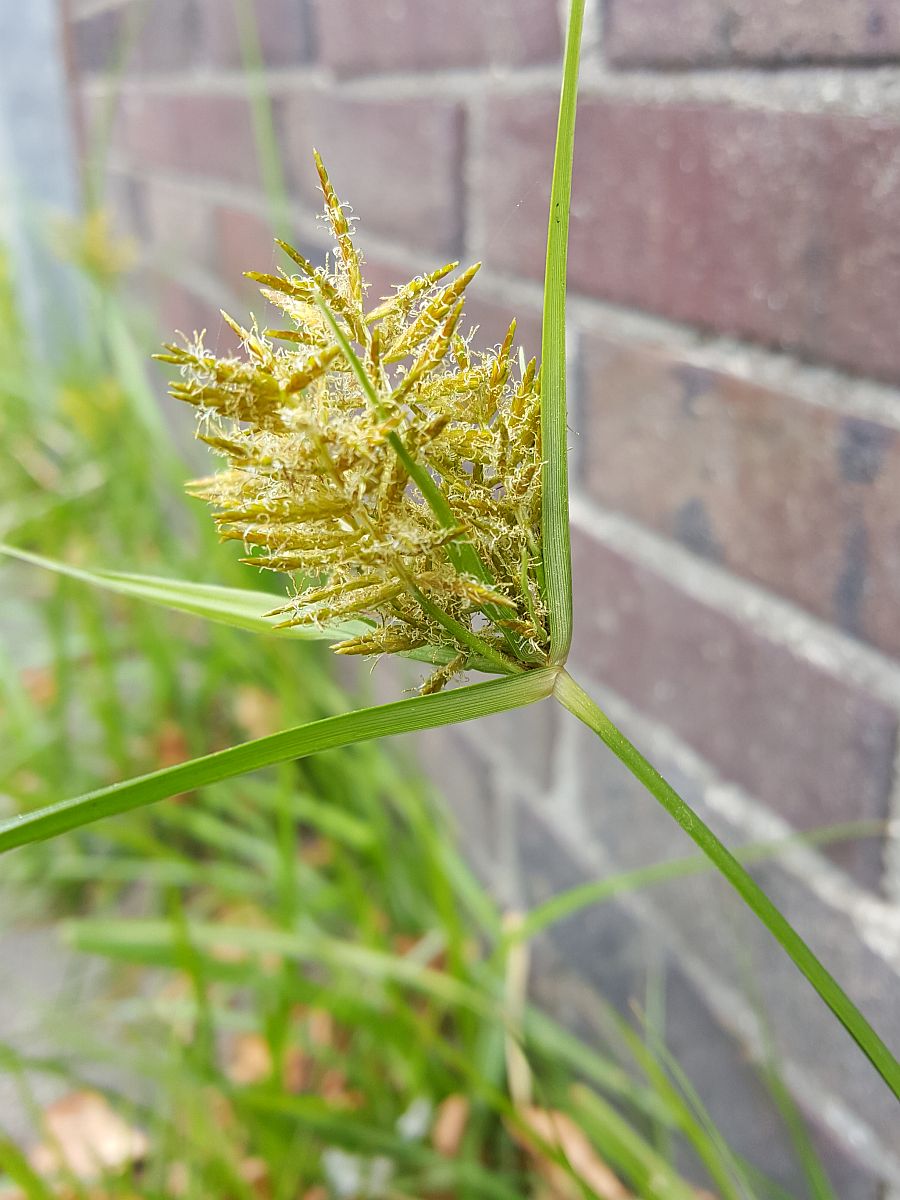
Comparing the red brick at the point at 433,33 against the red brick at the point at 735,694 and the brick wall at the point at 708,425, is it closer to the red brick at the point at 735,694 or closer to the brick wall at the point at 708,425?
the brick wall at the point at 708,425

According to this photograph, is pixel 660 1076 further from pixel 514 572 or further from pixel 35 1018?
pixel 35 1018

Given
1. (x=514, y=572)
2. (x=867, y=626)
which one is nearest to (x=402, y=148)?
(x=867, y=626)

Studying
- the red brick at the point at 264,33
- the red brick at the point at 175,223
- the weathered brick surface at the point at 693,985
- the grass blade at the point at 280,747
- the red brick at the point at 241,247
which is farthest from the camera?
the red brick at the point at 175,223

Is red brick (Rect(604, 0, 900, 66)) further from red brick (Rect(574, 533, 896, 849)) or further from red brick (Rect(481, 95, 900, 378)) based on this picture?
red brick (Rect(574, 533, 896, 849))

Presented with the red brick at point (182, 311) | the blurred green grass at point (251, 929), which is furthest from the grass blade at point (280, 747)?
the red brick at point (182, 311)

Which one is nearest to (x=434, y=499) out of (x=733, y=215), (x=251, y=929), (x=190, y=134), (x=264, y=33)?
(x=733, y=215)

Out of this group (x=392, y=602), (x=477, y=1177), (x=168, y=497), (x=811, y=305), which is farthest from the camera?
(x=168, y=497)

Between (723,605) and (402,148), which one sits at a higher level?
(402,148)
